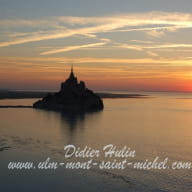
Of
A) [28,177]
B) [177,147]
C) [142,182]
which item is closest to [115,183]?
[142,182]

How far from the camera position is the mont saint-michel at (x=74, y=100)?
355ft

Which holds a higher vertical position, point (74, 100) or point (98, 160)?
point (98, 160)

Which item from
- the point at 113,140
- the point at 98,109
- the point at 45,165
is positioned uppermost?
the point at 45,165

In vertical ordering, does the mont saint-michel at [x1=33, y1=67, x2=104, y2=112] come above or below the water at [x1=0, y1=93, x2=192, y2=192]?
below

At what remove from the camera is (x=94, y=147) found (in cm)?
Answer: 3862

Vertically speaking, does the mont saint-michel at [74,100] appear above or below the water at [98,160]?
below

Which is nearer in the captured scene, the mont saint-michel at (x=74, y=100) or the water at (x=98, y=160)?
the water at (x=98, y=160)

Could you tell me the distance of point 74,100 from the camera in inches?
4279

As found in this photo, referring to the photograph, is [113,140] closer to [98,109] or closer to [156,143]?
[156,143]

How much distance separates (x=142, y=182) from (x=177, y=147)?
1559cm

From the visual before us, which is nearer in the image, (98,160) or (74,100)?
(98,160)

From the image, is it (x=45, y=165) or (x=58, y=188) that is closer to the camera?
(x=58, y=188)

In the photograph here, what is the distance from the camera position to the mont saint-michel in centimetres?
10831

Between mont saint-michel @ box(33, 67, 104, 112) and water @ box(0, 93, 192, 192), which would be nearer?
water @ box(0, 93, 192, 192)
